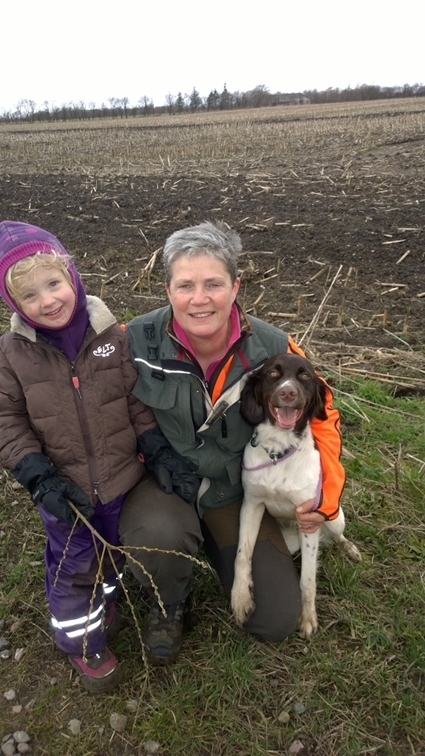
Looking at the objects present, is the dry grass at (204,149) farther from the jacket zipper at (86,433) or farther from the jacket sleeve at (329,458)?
the jacket zipper at (86,433)

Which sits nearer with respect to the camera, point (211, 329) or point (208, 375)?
point (211, 329)

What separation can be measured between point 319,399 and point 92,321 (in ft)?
3.99

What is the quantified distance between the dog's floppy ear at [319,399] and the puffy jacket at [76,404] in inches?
36.3

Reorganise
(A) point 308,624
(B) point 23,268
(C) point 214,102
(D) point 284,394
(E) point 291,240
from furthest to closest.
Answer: (C) point 214,102 < (E) point 291,240 < (A) point 308,624 < (D) point 284,394 < (B) point 23,268

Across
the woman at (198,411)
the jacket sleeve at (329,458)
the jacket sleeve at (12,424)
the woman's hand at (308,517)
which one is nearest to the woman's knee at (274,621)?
the woman at (198,411)

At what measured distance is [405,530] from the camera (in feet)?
11.3

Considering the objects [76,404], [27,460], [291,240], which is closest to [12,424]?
[27,460]

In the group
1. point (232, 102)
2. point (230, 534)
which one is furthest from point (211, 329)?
point (232, 102)

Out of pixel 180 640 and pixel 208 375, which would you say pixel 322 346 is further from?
pixel 180 640

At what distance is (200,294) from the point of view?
265cm

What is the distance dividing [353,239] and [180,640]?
7048mm

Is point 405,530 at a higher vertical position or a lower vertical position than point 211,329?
lower

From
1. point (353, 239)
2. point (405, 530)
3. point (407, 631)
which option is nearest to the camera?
point (407, 631)

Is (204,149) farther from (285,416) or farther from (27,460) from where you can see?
(27,460)
